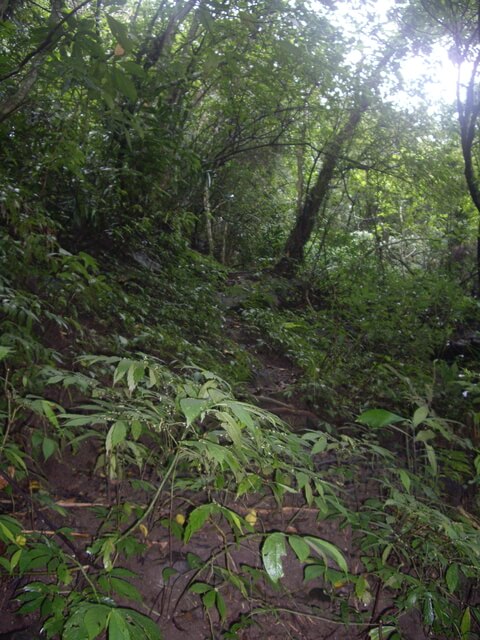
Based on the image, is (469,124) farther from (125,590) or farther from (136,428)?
(125,590)

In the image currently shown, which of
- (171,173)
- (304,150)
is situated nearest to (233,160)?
(304,150)

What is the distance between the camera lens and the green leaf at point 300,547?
140 centimetres

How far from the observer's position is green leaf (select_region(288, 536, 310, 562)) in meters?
1.40

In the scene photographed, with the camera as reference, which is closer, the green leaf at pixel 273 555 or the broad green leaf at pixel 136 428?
the green leaf at pixel 273 555

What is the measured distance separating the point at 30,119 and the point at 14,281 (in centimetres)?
184

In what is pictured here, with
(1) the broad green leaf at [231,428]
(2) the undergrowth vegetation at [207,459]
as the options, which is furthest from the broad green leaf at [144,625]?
(1) the broad green leaf at [231,428]

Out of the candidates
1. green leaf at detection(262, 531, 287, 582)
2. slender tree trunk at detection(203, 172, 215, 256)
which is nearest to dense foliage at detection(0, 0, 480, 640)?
green leaf at detection(262, 531, 287, 582)

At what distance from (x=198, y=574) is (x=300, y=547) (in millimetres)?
809

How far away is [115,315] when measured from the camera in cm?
393

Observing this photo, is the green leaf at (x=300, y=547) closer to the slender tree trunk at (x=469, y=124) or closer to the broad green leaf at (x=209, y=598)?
the broad green leaf at (x=209, y=598)

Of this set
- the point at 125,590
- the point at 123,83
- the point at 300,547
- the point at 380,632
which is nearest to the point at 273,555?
the point at 300,547

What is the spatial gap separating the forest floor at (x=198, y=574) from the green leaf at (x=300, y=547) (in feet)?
1.73

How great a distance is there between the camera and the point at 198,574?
203 centimetres

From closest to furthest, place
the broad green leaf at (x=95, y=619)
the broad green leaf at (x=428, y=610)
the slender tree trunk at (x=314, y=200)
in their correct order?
the broad green leaf at (x=95, y=619) → the broad green leaf at (x=428, y=610) → the slender tree trunk at (x=314, y=200)
